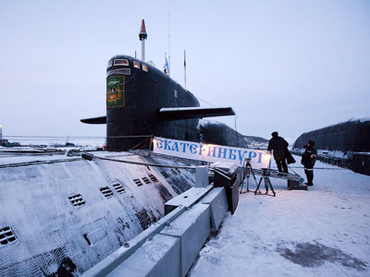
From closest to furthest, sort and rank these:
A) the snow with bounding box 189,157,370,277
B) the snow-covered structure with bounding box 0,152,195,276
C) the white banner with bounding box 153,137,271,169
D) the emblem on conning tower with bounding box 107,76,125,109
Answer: the snow with bounding box 189,157,370,277, the snow-covered structure with bounding box 0,152,195,276, the white banner with bounding box 153,137,271,169, the emblem on conning tower with bounding box 107,76,125,109

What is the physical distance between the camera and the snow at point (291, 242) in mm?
2249

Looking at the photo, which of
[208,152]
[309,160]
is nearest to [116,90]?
[208,152]

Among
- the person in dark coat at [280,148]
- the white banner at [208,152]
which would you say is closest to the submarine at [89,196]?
the white banner at [208,152]

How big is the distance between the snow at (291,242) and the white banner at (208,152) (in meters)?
2.75

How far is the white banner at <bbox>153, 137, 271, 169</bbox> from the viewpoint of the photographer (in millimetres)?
7430

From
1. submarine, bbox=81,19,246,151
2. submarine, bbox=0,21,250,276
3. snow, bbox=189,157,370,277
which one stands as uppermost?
submarine, bbox=81,19,246,151

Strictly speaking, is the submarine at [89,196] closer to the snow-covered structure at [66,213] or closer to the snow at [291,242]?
the snow-covered structure at [66,213]

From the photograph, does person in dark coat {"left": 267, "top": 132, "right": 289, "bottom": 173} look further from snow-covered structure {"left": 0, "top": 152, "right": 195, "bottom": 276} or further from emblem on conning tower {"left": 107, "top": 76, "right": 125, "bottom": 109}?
emblem on conning tower {"left": 107, "top": 76, "right": 125, "bottom": 109}

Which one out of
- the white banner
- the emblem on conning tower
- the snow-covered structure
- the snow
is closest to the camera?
the snow

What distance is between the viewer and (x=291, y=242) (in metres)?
2.88

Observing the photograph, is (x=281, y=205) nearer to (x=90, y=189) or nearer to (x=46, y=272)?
(x=90, y=189)

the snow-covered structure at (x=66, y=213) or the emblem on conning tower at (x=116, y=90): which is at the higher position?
the emblem on conning tower at (x=116, y=90)

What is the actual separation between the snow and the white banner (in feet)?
9.03

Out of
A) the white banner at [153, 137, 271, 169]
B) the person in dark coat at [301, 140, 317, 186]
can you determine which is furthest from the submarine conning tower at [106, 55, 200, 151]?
the person in dark coat at [301, 140, 317, 186]
